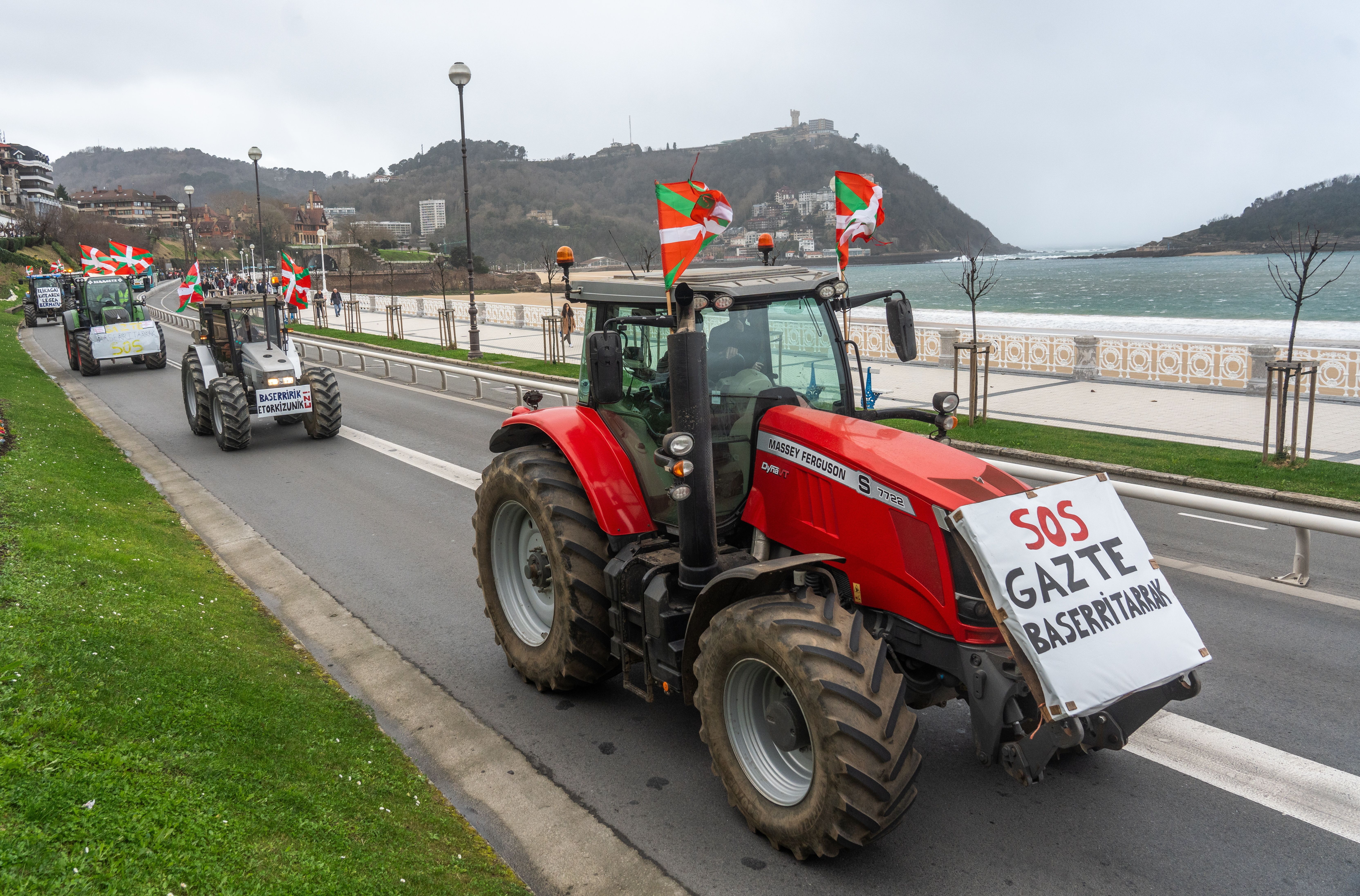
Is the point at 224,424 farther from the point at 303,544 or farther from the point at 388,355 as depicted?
the point at 388,355

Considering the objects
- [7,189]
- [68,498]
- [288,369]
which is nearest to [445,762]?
[68,498]

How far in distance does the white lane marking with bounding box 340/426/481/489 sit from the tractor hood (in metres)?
7.18

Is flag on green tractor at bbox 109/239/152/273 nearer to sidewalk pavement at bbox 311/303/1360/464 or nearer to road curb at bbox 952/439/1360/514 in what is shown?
sidewalk pavement at bbox 311/303/1360/464

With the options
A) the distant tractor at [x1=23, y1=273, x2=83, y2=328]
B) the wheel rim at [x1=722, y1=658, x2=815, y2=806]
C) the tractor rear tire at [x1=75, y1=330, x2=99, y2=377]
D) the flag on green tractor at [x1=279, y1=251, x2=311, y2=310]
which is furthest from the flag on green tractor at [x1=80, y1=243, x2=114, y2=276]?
the wheel rim at [x1=722, y1=658, x2=815, y2=806]

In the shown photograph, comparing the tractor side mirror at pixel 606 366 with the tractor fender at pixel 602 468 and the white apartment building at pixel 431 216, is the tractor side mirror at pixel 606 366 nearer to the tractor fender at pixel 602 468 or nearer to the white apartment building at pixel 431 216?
the tractor fender at pixel 602 468

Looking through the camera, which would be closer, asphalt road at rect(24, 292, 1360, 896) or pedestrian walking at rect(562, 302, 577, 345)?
asphalt road at rect(24, 292, 1360, 896)

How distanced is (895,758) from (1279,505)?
9064mm

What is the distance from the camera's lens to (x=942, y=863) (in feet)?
14.1

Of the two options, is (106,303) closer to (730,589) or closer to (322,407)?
(322,407)

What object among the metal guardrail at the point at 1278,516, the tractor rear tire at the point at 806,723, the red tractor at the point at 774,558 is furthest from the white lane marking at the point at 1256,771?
the metal guardrail at the point at 1278,516

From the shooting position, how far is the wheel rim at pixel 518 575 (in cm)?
654

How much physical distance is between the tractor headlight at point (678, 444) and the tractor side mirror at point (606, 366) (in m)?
0.36

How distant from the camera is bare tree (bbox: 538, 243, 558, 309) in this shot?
399 inches

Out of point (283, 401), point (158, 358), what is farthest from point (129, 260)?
point (283, 401)
